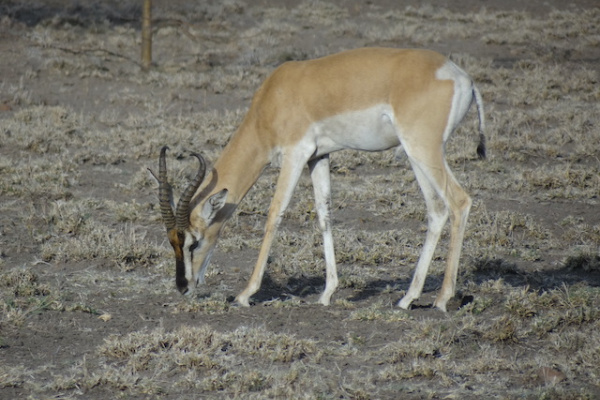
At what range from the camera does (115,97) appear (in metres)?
15.1

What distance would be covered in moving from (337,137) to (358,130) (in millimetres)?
189

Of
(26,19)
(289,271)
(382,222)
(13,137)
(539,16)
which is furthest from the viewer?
(539,16)

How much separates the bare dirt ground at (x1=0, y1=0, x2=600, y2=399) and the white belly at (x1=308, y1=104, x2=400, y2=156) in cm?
129

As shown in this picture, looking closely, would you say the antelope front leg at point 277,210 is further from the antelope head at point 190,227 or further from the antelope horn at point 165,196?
the antelope horn at point 165,196

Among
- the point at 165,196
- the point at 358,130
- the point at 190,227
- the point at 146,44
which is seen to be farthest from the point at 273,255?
the point at 146,44

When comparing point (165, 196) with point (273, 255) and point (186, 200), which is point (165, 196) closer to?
point (186, 200)

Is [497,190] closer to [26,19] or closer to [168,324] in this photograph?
[168,324]

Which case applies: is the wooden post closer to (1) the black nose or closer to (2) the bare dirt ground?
(2) the bare dirt ground

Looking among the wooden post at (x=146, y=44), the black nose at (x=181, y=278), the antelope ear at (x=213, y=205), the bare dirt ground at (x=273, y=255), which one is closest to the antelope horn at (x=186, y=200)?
the antelope ear at (x=213, y=205)

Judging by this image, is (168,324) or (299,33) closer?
(168,324)

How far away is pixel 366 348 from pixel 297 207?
13.0ft

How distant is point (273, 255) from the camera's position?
8.37 metres

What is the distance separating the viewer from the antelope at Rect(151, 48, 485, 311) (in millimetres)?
6668

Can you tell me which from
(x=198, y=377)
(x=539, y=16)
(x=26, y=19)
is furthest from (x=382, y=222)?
(x=539, y=16)
